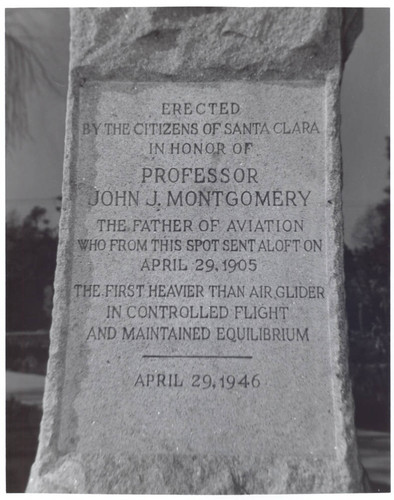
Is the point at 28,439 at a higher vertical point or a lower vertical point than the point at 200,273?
lower

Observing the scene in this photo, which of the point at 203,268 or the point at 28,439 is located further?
the point at 28,439

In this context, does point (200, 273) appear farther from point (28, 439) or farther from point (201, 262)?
point (28, 439)

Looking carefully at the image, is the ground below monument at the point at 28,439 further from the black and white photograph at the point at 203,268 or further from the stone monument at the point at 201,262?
the stone monument at the point at 201,262

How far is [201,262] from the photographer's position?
2432 mm

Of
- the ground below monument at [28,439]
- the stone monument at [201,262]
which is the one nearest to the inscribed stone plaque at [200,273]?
the stone monument at [201,262]

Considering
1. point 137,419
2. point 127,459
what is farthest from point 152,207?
point 127,459

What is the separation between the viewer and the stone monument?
7.39 ft

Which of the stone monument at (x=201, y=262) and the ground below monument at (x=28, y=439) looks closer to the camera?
the stone monument at (x=201, y=262)

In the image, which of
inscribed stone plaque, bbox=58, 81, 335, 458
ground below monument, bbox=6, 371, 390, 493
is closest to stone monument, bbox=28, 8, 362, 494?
inscribed stone plaque, bbox=58, 81, 335, 458

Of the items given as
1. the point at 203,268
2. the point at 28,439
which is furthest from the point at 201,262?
the point at 28,439

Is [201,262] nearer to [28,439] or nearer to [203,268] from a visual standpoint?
[203,268]

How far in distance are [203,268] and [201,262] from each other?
3 cm

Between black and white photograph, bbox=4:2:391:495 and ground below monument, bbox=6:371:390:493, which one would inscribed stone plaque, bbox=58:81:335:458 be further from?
ground below monument, bbox=6:371:390:493

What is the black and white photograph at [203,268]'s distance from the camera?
225 cm
